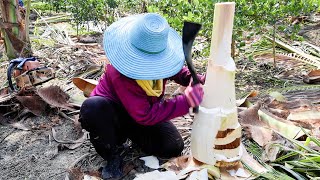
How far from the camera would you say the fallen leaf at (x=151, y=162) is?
77.2 inches

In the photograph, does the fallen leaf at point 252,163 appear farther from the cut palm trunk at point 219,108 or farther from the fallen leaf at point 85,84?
the fallen leaf at point 85,84

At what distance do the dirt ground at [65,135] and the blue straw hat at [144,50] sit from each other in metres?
0.59

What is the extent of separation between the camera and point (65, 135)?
2.41 metres

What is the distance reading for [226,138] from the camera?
1.66 metres

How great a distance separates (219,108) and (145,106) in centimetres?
34

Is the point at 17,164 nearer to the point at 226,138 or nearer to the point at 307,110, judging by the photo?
the point at 226,138

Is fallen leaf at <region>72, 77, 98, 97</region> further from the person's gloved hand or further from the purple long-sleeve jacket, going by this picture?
the person's gloved hand

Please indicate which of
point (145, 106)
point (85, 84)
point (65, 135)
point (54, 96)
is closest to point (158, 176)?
point (145, 106)

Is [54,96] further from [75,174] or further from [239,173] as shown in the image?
[239,173]

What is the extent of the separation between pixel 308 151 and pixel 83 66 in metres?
2.23

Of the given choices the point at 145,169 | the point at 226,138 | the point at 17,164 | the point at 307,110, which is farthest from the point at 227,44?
the point at 17,164

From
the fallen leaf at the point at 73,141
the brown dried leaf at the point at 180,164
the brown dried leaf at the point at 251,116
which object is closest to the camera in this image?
the brown dried leaf at the point at 180,164

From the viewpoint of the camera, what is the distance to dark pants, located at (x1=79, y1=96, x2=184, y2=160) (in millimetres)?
1866

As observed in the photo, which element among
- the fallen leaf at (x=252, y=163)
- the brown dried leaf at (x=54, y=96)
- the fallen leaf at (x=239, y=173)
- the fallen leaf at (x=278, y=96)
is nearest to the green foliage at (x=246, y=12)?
the fallen leaf at (x=278, y=96)
